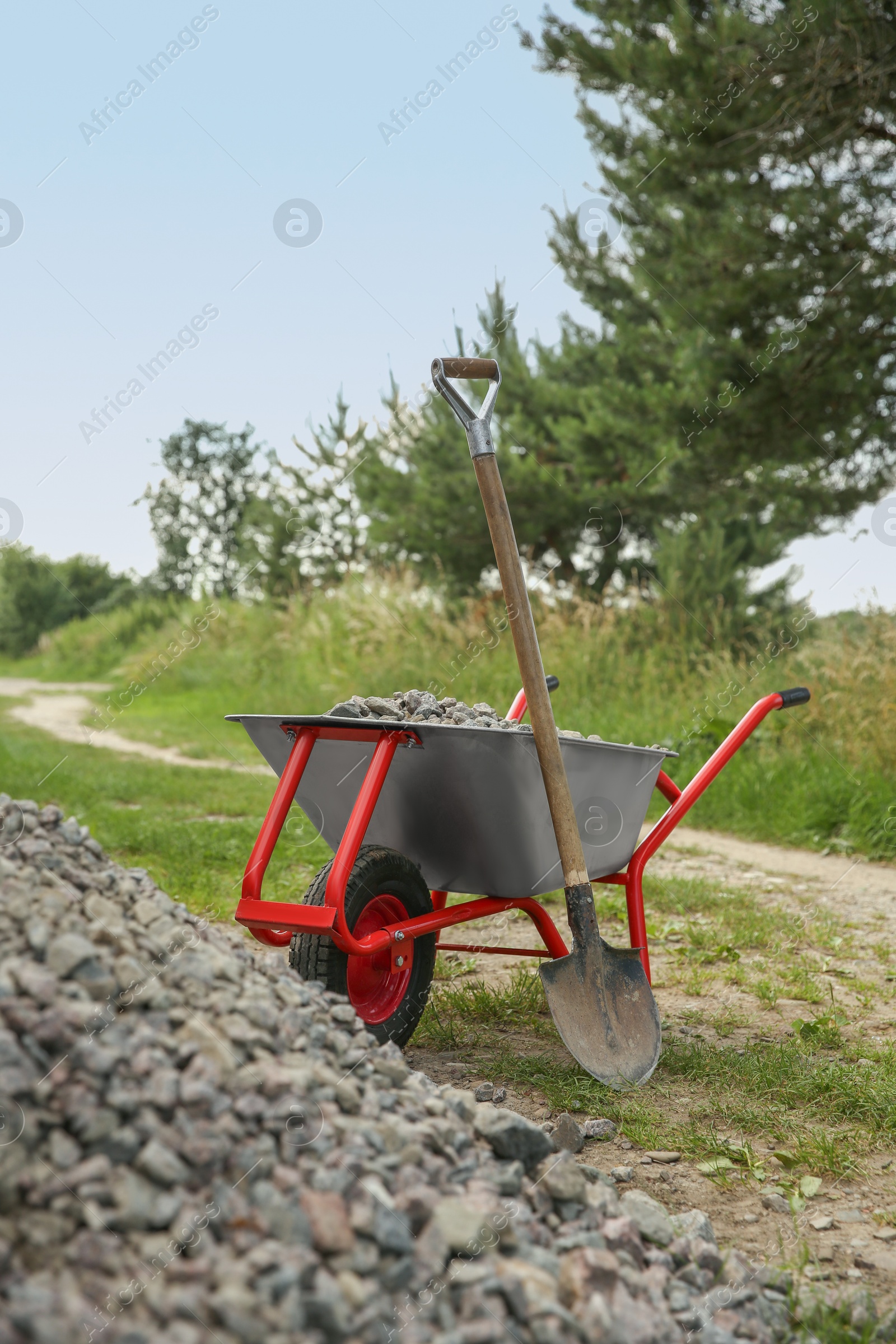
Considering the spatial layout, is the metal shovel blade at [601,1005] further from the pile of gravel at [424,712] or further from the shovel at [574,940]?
the pile of gravel at [424,712]

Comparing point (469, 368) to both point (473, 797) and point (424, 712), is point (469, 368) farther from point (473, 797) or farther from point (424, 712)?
point (473, 797)

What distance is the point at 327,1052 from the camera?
1637mm

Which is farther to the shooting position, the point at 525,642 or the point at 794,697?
the point at 794,697

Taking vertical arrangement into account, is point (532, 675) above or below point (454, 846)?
above

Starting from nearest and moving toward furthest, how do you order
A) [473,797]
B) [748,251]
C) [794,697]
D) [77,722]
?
[473,797], [794,697], [748,251], [77,722]

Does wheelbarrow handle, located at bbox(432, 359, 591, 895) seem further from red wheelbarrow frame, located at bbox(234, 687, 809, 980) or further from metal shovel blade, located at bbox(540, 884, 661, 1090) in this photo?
red wheelbarrow frame, located at bbox(234, 687, 809, 980)

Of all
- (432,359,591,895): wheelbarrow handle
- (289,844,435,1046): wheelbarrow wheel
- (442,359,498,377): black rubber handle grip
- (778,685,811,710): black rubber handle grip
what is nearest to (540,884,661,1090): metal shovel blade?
(432,359,591,895): wheelbarrow handle

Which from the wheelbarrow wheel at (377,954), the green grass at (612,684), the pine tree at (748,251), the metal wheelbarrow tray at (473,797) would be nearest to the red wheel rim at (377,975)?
the wheelbarrow wheel at (377,954)

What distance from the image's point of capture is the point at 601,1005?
93.6 inches

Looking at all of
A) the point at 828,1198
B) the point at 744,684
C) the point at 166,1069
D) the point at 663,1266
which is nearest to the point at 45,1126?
the point at 166,1069

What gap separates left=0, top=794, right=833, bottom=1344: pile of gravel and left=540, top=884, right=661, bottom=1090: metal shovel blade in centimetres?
64

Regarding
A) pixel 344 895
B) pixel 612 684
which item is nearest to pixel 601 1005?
pixel 344 895

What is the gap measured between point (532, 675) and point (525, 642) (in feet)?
0.28

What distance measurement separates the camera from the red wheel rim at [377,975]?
7.75ft
